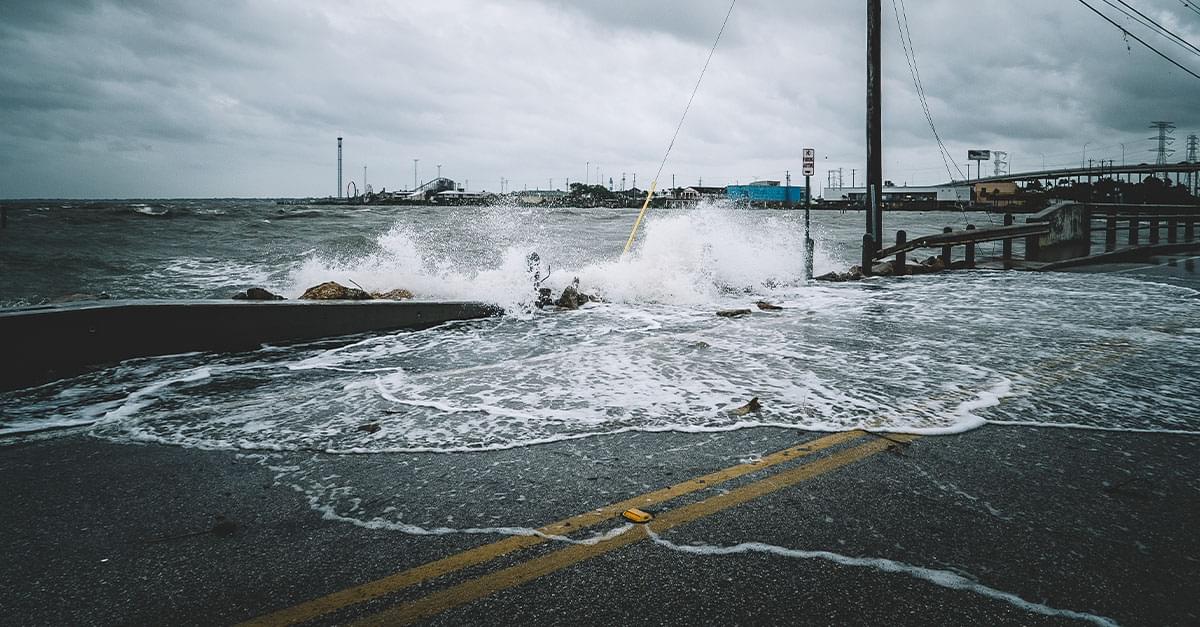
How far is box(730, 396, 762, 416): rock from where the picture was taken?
4520mm

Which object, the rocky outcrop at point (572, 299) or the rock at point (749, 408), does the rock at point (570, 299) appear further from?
the rock at point (749, 408)

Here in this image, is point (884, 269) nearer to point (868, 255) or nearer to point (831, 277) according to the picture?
point (868, 255)

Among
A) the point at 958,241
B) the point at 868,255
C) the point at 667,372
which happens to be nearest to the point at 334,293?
the point at 667,372

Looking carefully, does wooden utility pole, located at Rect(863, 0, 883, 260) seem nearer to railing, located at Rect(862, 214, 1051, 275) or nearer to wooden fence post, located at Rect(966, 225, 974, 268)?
railing, located at Rect(862, 214, 1051, 275)

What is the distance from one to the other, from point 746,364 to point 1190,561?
12.4ft

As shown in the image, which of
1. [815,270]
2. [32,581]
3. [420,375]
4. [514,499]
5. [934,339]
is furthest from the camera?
[815,270]

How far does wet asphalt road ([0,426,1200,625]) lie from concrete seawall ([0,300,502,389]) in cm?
Answer: 247

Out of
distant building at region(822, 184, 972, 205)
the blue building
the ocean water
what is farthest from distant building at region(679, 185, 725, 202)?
the ocean water

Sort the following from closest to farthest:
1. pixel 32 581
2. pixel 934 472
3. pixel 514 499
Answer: pixel 32 581 < pixel 514 499 < pixel 934 472

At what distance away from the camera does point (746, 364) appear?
610 cm

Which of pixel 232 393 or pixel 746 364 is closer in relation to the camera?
pixel 232 393

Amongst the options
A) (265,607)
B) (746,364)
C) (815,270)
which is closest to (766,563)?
(265,607)

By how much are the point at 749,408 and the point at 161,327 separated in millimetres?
6212

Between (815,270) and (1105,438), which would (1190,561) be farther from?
(815,270)
